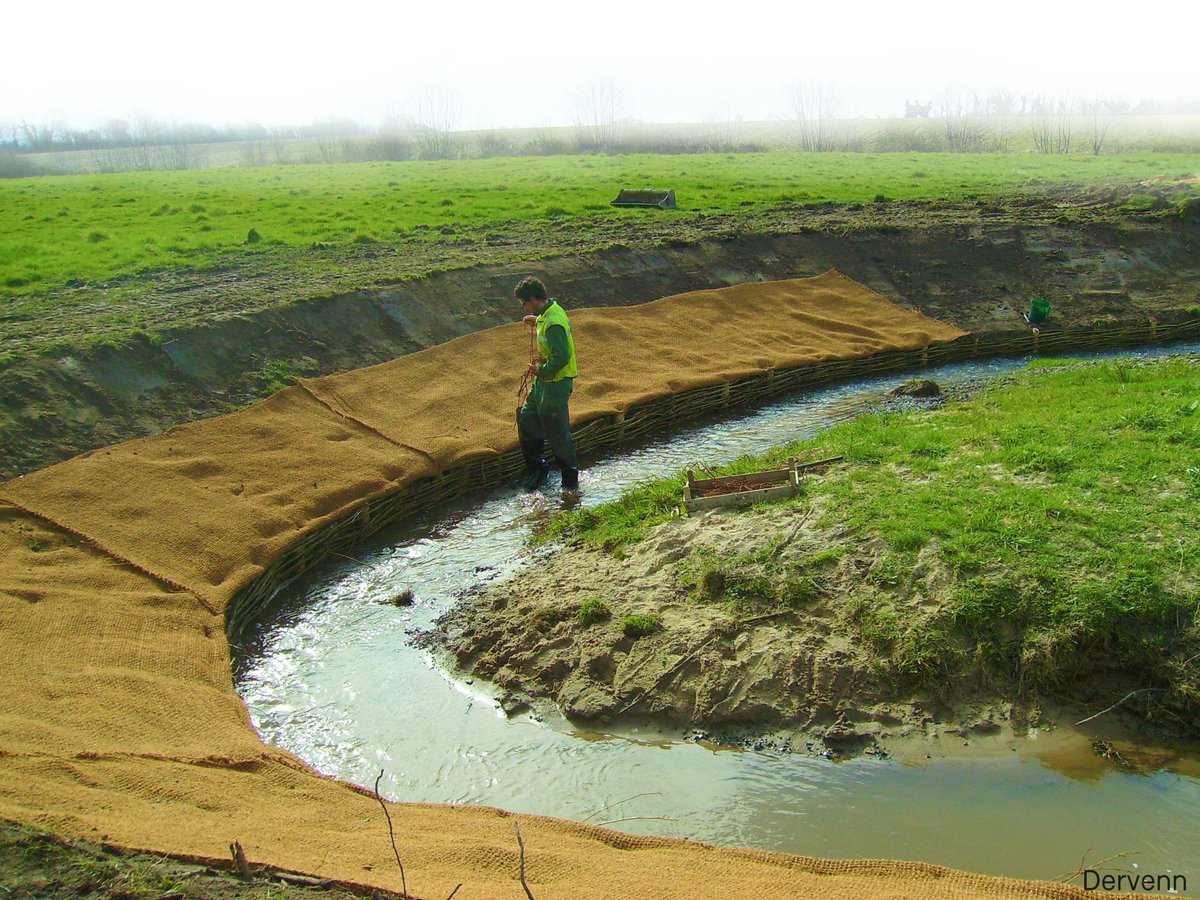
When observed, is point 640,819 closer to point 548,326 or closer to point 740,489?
point 740,489

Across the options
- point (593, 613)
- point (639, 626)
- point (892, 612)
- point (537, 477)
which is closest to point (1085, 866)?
point (892, 612)

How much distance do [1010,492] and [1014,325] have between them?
12.1 metres

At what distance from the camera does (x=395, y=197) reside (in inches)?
1161

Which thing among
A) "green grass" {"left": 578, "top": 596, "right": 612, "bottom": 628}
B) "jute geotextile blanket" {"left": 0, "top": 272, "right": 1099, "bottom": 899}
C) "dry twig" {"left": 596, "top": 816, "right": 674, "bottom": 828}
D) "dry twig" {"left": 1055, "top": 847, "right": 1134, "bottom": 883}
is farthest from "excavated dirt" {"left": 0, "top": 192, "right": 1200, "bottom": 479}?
"dry twig" {"left": 1055, "top": 847, "right": 1134, "bottom": 883}

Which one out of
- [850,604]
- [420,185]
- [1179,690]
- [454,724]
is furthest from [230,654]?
[420,185]

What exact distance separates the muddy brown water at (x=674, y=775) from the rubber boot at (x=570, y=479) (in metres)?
3.25

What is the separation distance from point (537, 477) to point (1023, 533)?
6.47m

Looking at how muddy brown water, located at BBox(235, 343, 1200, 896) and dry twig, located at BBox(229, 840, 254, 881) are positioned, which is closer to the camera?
dry twig, located at BBox(229, 840, 254, 881)

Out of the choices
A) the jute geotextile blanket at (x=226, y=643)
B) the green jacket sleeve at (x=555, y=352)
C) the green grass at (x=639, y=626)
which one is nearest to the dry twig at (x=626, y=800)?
the jute geotextile blanket at (x=226, y=643)

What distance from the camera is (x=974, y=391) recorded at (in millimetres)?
15695

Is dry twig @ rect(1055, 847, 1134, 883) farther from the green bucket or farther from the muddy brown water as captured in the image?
the green bucket

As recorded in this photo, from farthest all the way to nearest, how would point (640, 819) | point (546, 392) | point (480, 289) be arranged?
point (480, 289) < point (546, 392) < point (640, 819)

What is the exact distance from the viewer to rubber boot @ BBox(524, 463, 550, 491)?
1288cm

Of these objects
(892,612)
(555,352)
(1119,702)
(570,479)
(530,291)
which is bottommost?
(1119,702)
